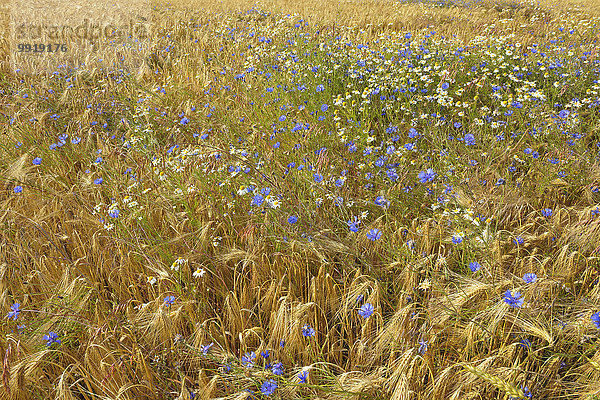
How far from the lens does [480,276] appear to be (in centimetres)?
179

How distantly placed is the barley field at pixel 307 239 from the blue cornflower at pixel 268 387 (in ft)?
0.07

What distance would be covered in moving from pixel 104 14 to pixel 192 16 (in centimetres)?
199

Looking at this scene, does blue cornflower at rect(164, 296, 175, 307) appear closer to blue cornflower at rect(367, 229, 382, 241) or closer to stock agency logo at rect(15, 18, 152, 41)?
blue cornflower at rect(367, 229, 382, 241)

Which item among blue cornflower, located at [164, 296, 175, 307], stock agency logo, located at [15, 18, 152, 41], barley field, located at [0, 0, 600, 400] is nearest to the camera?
barley field, located at [0, 0, 600, 400]

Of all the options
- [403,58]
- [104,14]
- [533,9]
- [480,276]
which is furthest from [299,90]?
[533,9]

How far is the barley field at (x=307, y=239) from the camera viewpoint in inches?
58.3

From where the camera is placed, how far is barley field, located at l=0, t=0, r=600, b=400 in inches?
58.3

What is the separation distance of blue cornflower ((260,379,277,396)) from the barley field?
0.02 meters

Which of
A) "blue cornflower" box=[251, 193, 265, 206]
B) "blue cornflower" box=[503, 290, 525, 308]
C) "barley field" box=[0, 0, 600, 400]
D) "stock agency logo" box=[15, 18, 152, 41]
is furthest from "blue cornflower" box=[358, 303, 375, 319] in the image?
"stock agency logo" box=[15, 18, 152, 41]

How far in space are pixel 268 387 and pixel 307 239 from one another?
2.64 feet

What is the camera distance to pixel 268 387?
130 cm

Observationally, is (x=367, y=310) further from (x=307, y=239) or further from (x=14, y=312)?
(x=14, y=312)

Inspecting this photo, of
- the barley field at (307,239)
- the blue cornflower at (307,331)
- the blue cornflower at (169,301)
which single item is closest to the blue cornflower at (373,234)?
the barley field at (307,239)

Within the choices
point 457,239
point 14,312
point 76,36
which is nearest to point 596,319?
point 457,239
